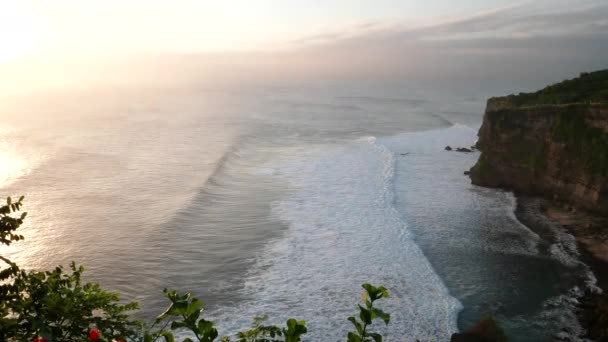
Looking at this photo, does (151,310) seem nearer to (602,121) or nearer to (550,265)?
(550,265)

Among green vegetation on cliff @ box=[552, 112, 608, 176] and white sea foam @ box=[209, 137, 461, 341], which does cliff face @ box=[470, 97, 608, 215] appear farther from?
white sea foam @ box=[209, 137, 461, 341]

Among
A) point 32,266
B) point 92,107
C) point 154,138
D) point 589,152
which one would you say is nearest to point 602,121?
point 589,152

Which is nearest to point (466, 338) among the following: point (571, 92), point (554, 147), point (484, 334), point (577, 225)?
point (484, 334)

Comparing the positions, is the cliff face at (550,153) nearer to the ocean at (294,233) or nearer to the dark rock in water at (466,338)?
the ocean at (294,233)

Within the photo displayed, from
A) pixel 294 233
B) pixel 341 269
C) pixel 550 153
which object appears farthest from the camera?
pixel 550 153

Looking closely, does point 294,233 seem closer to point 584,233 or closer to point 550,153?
point 584,233

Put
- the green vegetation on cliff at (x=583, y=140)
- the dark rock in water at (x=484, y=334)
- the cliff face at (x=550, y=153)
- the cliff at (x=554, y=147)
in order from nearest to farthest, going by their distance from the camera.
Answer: the dark rock in water at (x=484, y=334)
the green vegetation on cliff at (x=583, y=140)
the cliff face at (x=550, y=153)
the cliff at (x=554, y=147)

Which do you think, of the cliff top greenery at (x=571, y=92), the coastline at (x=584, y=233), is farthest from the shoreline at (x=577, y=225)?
the cliff top greenery at (x=571, y=92)
